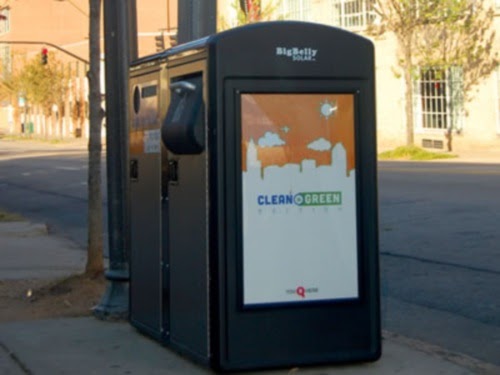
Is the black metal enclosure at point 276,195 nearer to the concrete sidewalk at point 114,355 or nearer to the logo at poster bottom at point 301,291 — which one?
the logo at poster bottom at point 301,291

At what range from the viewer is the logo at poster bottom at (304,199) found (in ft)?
21.3

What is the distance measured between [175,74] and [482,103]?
3152 cm

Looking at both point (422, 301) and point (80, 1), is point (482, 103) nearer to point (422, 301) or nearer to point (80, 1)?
point (422, 301)

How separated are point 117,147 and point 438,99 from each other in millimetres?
31651

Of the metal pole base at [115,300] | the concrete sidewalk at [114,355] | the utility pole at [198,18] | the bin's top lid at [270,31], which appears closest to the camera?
the bin's top lid at [270,31]

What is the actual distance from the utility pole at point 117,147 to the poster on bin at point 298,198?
2390mm

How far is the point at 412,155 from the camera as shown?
3584cm

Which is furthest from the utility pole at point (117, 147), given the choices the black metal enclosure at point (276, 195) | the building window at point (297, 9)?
the building window at point (297, 9)

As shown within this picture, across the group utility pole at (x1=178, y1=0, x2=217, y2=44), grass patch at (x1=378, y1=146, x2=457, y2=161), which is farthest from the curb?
grass patch at (x1=378, y1=146, x2=457, y2=161)

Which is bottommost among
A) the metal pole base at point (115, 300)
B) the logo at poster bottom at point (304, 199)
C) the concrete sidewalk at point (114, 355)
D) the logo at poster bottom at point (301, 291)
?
the concrete sidewalk at point (114, 355)

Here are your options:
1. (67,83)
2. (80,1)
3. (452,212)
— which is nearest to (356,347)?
(452,212)

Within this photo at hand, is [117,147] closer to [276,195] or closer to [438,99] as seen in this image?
[276,195]

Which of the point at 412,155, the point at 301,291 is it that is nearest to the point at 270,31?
the point at 301,291

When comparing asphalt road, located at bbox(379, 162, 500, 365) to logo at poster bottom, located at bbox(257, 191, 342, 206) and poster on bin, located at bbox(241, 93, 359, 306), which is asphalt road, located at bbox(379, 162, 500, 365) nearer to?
poster on bin, located at bbox(241, 93, 359, 306)
